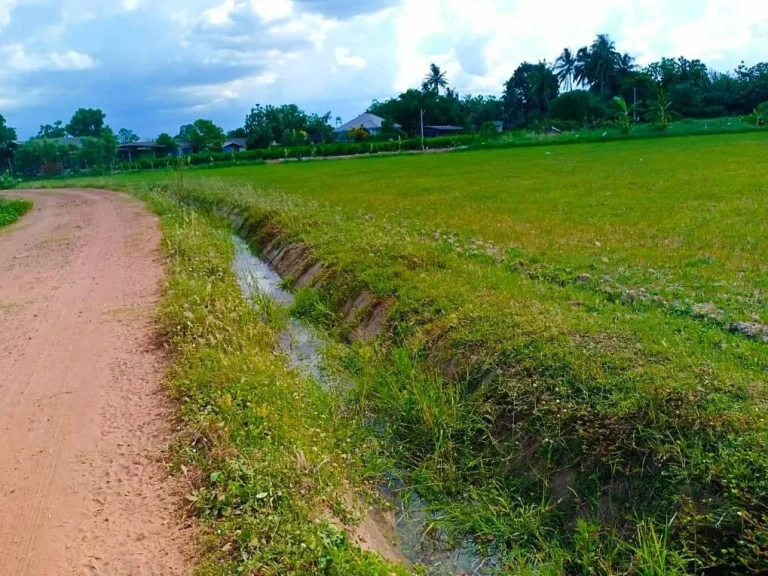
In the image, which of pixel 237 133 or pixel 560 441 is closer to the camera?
pixel 560 441

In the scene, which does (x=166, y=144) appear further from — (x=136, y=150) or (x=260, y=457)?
(x=260, y=457)

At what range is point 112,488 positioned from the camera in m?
4.34

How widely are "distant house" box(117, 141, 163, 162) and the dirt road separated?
71.3 metres

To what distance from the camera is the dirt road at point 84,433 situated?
3.73 m

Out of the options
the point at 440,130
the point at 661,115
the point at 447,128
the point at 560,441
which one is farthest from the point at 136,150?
the point at 560,441

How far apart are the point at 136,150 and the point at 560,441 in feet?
273

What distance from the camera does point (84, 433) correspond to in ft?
16.8

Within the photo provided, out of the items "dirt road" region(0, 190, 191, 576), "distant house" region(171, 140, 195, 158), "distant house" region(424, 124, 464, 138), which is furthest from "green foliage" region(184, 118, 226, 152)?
"dirt road" region(0, 190, 191, 576)

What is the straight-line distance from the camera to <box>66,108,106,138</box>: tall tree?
102062mm

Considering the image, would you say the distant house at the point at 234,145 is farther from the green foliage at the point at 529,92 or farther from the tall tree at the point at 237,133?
the green foliage at the point at 529,92

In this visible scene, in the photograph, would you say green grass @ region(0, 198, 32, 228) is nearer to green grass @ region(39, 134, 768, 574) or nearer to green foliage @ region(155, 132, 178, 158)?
green grass @ region(39, 134, 768, 574)

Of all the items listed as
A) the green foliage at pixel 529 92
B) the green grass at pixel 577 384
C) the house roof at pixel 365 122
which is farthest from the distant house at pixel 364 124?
the green grass at pixel 577 384

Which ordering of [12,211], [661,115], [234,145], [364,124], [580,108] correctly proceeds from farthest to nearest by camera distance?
1. [364,124]
2. [234,145]
3. [580,108]
4. [661,115]
5. [12,211]

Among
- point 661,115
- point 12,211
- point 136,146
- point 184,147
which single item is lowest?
point 12,211
